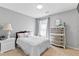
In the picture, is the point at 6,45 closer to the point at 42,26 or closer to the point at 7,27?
the point at 7,27

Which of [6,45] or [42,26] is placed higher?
[42,26]

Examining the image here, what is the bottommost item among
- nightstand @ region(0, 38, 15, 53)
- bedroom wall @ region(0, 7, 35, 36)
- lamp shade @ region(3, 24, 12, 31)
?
nightstand @ region(0, 38, 15, 53)

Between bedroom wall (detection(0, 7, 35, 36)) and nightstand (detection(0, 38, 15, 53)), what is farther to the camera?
nightstand (detection(0, 38, 15, 53))

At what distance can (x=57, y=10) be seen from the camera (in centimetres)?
149

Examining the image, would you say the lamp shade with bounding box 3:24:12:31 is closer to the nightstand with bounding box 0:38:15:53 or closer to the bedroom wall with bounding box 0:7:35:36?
the bedroom wall with bounding box 0:7:35:36

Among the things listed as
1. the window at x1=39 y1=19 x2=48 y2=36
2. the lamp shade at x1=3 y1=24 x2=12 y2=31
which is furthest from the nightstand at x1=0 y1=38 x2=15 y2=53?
the window at x1=39 y1=19 x2=48 y2=36

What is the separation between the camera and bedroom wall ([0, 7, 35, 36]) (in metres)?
1.21

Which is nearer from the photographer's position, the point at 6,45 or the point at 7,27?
the point at 7,27

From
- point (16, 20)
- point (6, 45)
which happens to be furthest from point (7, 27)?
point (6, 45)

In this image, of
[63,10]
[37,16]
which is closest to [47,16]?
[37,16]

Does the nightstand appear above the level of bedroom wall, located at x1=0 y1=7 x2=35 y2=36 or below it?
below

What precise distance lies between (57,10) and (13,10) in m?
0.77

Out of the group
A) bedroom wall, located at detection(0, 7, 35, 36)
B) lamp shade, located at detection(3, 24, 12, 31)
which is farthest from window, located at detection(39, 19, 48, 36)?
lamp shade, located at detection(3, 24, 12, 31)

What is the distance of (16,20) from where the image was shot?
4.26ft
